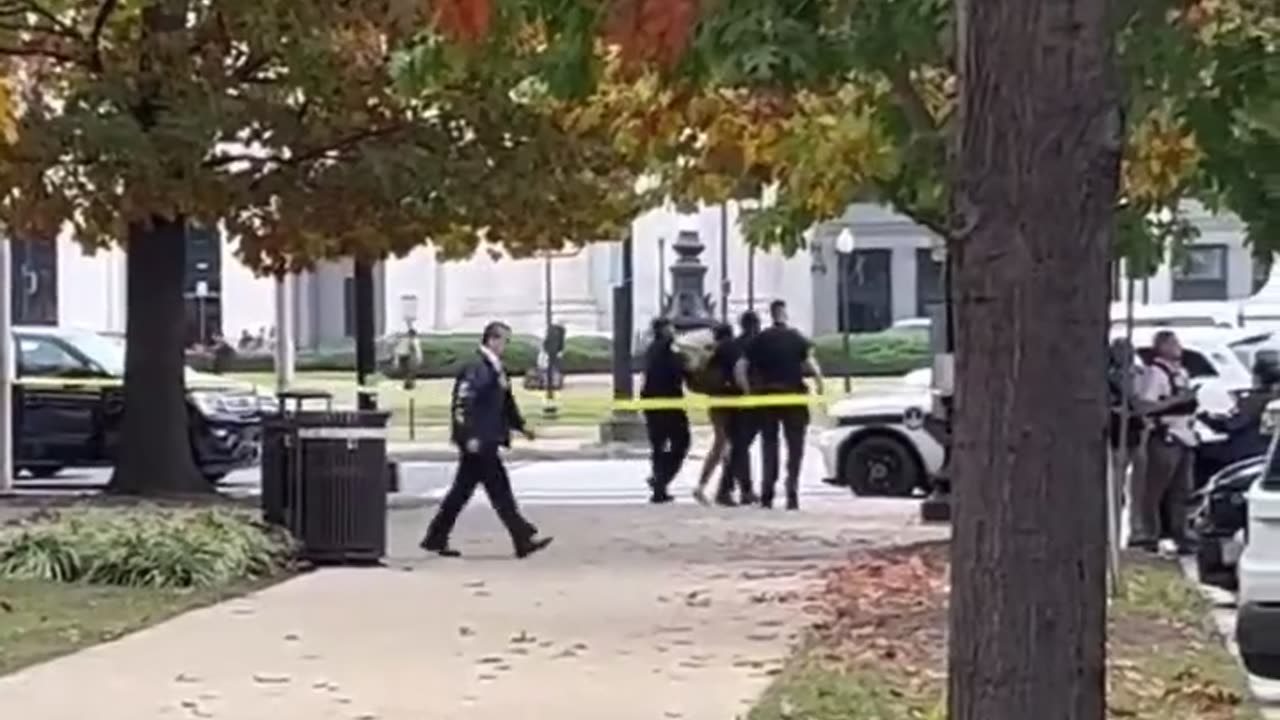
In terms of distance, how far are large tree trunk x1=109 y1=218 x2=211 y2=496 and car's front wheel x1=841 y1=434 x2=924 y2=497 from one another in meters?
6.90

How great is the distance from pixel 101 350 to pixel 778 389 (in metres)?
9.87

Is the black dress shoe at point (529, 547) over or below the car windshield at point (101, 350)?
below

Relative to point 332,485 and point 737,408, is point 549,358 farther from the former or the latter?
point 332,485

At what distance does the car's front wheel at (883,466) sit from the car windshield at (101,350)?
27.2 feet

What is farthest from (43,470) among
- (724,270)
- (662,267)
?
(662,267)

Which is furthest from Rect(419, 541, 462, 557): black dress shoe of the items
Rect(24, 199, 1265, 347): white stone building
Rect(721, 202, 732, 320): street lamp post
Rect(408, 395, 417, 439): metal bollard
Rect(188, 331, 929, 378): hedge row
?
Rect(721, 202, 732, 320): street lamp post

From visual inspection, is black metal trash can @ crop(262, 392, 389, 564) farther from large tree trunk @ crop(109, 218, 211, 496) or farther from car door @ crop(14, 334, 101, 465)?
car door @ crop(14, 334, 101, 465)

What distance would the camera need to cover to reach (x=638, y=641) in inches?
561

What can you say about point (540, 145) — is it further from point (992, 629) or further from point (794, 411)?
point (992, 629)

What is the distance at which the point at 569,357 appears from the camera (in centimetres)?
6075

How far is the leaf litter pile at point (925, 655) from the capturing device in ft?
38.2

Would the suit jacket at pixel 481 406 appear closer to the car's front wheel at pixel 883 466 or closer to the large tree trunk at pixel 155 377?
the large tree trunk at pixel 155 377

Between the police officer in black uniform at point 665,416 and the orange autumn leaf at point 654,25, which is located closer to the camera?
the orange autumn leaf at point 654,25

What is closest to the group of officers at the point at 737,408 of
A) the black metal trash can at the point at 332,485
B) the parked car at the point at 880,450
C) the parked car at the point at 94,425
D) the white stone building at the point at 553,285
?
the parked car at the point at 880,450
